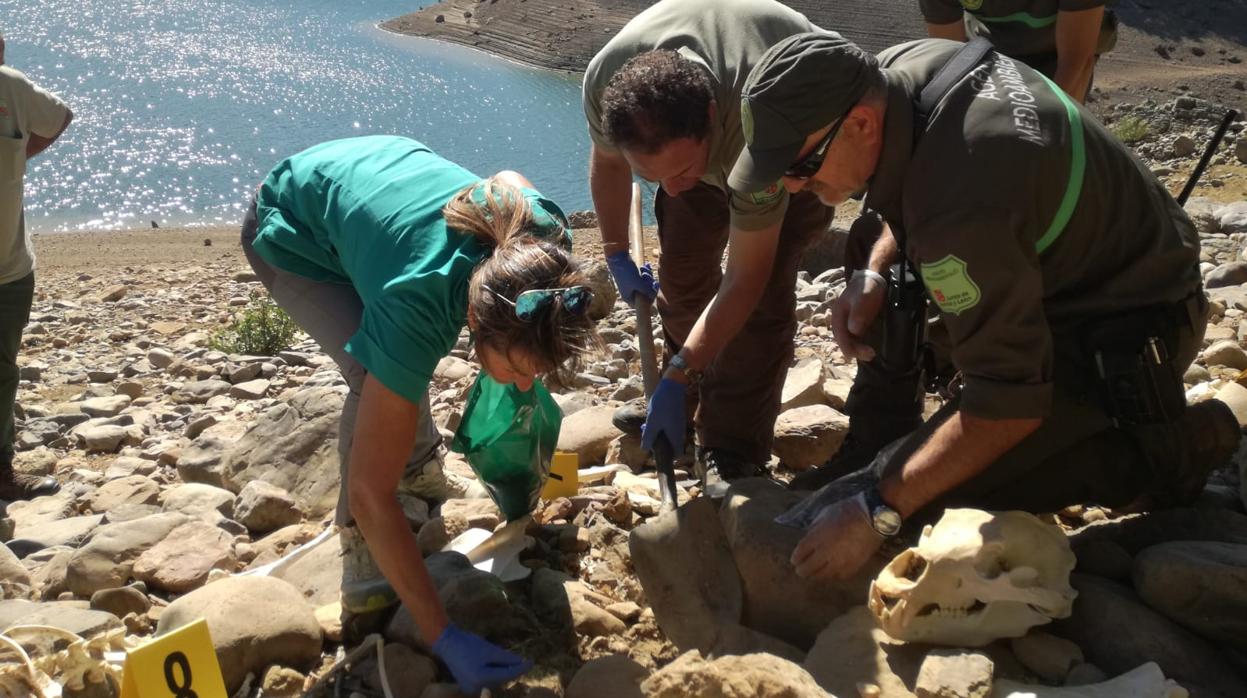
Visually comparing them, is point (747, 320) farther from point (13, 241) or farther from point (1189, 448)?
point (13, 241)

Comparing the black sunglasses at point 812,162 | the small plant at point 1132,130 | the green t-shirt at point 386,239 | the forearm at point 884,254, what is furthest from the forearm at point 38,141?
the small plant at point 1132,130

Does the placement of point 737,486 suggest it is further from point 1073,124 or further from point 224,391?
point 224,391

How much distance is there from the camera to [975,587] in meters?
2.33

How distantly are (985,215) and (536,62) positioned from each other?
21436mm

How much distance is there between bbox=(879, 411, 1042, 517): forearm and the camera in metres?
2.37

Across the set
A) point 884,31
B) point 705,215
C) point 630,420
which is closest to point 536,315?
point 705,215

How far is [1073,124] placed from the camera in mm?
2375

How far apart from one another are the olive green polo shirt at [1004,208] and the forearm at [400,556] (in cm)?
122

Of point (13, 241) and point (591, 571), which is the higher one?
point (13, 241)

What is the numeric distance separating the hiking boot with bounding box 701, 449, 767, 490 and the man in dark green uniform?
0.90 meters

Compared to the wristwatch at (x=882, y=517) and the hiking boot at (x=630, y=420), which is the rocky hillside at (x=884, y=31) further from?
the wristwatch at (x=882, y=517)

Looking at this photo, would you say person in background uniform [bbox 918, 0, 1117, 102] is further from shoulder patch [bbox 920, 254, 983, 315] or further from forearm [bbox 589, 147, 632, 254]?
shoulder patch [bbox 920, 254, 983, 315]

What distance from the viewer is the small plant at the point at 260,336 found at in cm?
655

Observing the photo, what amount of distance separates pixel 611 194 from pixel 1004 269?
184 centimetres
